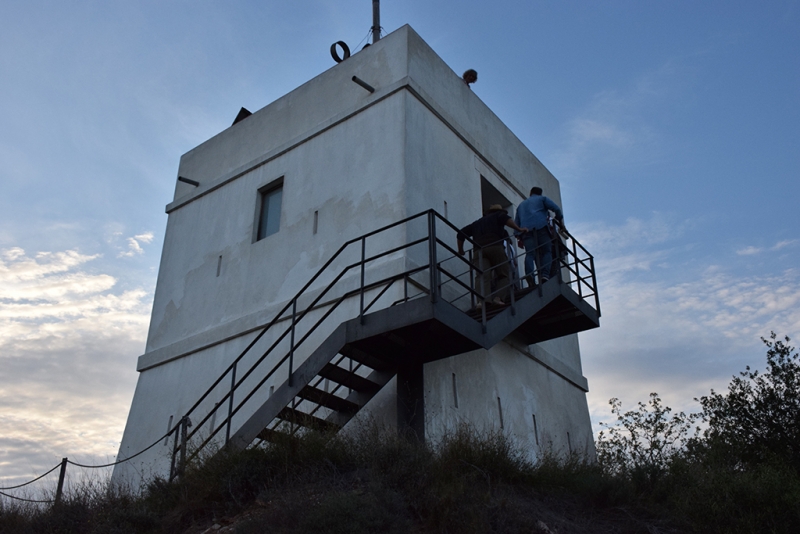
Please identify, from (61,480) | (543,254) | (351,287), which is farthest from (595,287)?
(61,480)

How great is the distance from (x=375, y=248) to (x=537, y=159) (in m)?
6.77

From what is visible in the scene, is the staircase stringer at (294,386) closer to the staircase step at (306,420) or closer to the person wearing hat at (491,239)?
the staircase step at (306,420)

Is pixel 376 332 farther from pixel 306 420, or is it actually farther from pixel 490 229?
pixel 490 229

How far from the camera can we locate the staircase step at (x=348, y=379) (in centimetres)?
955

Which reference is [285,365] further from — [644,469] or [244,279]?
[644,469]

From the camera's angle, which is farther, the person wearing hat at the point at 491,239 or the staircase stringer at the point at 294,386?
the person wearing hat at the point at 491,239

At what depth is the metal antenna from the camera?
1865 centimetres

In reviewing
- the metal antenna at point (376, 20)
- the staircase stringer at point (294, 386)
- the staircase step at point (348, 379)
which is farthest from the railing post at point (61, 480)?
the metal antenna at point (376, 20)

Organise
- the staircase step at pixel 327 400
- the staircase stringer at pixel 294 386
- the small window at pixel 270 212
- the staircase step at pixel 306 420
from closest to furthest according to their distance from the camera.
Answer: the staircase stringer at pixel 294 386, the staircase step at pixel 306 420, the staircase step at pixel 327 400, the small window at pixel 270 212

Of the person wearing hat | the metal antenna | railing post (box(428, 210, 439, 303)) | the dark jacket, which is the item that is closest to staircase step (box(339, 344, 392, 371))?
A: railing post (box(428, 210, 439, 303))

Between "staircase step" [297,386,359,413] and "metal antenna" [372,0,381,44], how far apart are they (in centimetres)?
1109

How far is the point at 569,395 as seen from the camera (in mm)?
14477

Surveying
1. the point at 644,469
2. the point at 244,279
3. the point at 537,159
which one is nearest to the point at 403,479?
the point at 644,469

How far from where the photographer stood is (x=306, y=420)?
9523 mm
